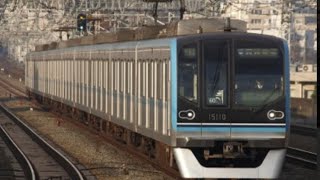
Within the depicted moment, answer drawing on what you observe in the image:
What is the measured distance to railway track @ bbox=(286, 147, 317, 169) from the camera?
56.8 ft

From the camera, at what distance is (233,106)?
42.1 feet

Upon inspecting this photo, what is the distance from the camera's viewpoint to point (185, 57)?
13.0 metres

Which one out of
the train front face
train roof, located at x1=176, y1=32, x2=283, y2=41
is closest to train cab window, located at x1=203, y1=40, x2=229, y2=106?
the train front face

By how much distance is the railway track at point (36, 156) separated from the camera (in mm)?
15984

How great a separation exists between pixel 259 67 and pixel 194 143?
1.63 m

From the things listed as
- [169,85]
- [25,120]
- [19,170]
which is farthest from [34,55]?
[169,85]

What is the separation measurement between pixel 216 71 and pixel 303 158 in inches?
276

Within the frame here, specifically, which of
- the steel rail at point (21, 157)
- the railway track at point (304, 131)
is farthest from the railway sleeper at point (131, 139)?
the railway track at point (304, 131)

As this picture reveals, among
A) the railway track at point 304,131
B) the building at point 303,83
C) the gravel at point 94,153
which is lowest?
the building at point 303,83

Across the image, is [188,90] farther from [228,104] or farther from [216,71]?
[228,104]

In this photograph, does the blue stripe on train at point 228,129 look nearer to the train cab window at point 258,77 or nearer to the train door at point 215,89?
the train door at point 215,89

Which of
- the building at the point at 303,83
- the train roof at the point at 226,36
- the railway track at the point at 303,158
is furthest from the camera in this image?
the building at the point at 303,83

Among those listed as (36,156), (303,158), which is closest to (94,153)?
(36,156)

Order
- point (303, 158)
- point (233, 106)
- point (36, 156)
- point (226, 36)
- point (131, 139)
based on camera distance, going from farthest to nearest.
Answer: point (36, 156) < point (303, 158) < point (131, 139) < point (226, 36) < point (233, 106)
